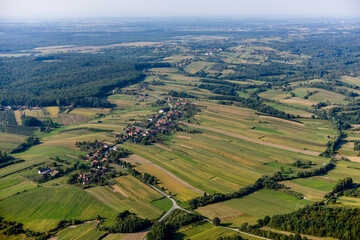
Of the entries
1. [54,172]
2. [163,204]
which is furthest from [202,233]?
[54,172]

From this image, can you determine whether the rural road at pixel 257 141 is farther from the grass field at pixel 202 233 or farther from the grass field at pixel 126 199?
the grass field at pixel 202 233

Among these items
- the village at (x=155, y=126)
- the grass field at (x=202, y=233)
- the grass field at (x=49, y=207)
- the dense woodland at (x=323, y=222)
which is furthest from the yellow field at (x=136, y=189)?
the dense woodland at (x=323, y=222)

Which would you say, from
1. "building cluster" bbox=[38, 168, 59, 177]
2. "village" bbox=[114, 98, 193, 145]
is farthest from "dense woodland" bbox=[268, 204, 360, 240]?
"building cluster" bbox=[38, 168, 59, 177]

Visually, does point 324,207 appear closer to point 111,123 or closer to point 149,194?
point 149,194

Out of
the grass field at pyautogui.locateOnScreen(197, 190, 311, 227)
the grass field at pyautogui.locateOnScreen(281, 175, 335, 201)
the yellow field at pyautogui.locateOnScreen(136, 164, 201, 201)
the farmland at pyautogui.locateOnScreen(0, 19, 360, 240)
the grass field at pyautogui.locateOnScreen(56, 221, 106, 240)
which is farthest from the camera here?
the grass field at pyautogui.locateOnScreen(281, 175, 335, 201)

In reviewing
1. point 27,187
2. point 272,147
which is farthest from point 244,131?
point 27,187

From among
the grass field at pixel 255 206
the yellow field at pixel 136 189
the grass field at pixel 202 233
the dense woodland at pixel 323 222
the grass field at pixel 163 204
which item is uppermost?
the dense woodland at pixel 323 222

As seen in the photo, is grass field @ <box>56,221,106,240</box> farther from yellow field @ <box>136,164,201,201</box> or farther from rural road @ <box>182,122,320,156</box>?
rural road @ <box>182,122,320,156</box>

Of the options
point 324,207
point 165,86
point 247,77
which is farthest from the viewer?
point 247,77

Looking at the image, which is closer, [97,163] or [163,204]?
[163,204]

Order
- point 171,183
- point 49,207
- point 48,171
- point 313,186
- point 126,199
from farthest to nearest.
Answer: point 48,171 < point 171,183 < point 313,186 < point 126,199 < point 49,207

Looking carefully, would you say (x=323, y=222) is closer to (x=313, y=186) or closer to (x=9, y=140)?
(x=313, y=186)
